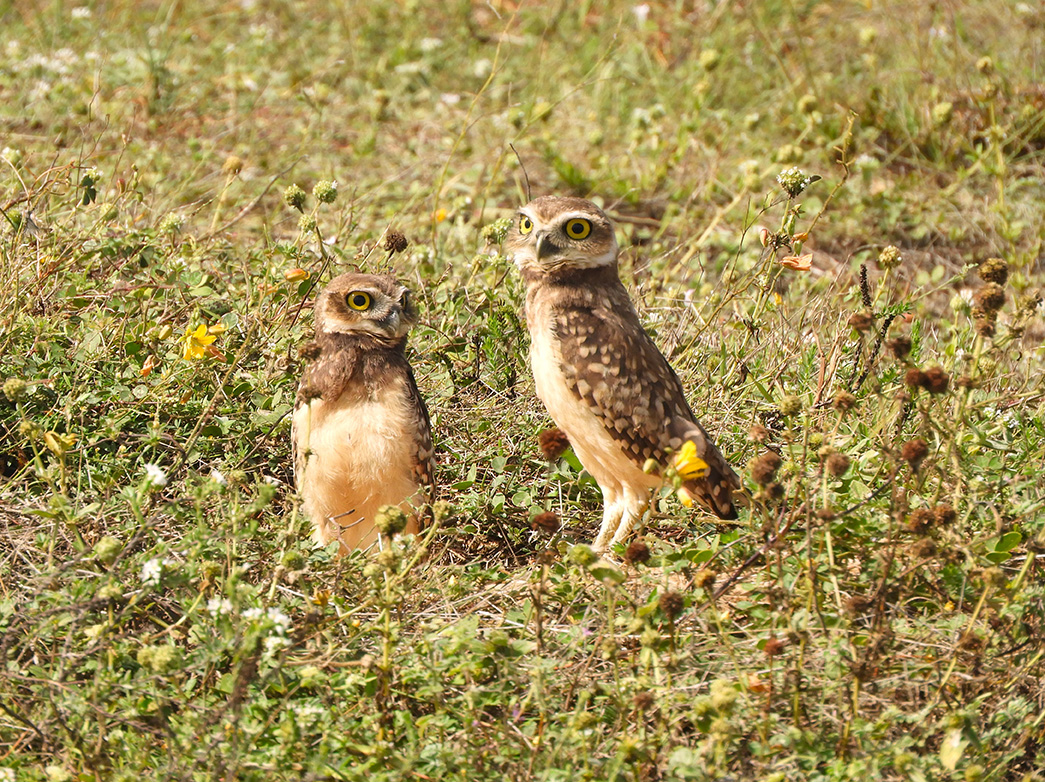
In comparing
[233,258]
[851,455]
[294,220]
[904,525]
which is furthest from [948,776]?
[294,220]

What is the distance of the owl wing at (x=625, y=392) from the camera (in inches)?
159

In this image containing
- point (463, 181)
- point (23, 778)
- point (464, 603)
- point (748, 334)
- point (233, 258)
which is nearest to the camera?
point (23, 778)

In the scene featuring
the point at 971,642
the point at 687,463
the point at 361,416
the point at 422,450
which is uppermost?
the point at 687,463

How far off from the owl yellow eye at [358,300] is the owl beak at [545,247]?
66 centimetres

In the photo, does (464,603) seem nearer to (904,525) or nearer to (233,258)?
(904,525)

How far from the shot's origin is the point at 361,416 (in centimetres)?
386

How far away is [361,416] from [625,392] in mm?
923

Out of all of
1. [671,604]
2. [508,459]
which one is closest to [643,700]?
[671,604]

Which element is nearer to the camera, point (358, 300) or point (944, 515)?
point (944, 515)

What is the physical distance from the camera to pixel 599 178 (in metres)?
7.07

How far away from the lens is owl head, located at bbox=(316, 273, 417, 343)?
3899 mm

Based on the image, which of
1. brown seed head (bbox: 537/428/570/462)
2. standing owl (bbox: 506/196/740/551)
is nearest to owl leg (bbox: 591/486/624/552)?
standing owl (bbox: 506/196/740/551)

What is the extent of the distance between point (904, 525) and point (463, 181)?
14.8 ft

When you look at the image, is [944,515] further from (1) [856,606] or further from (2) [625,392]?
(2) [625,392]
